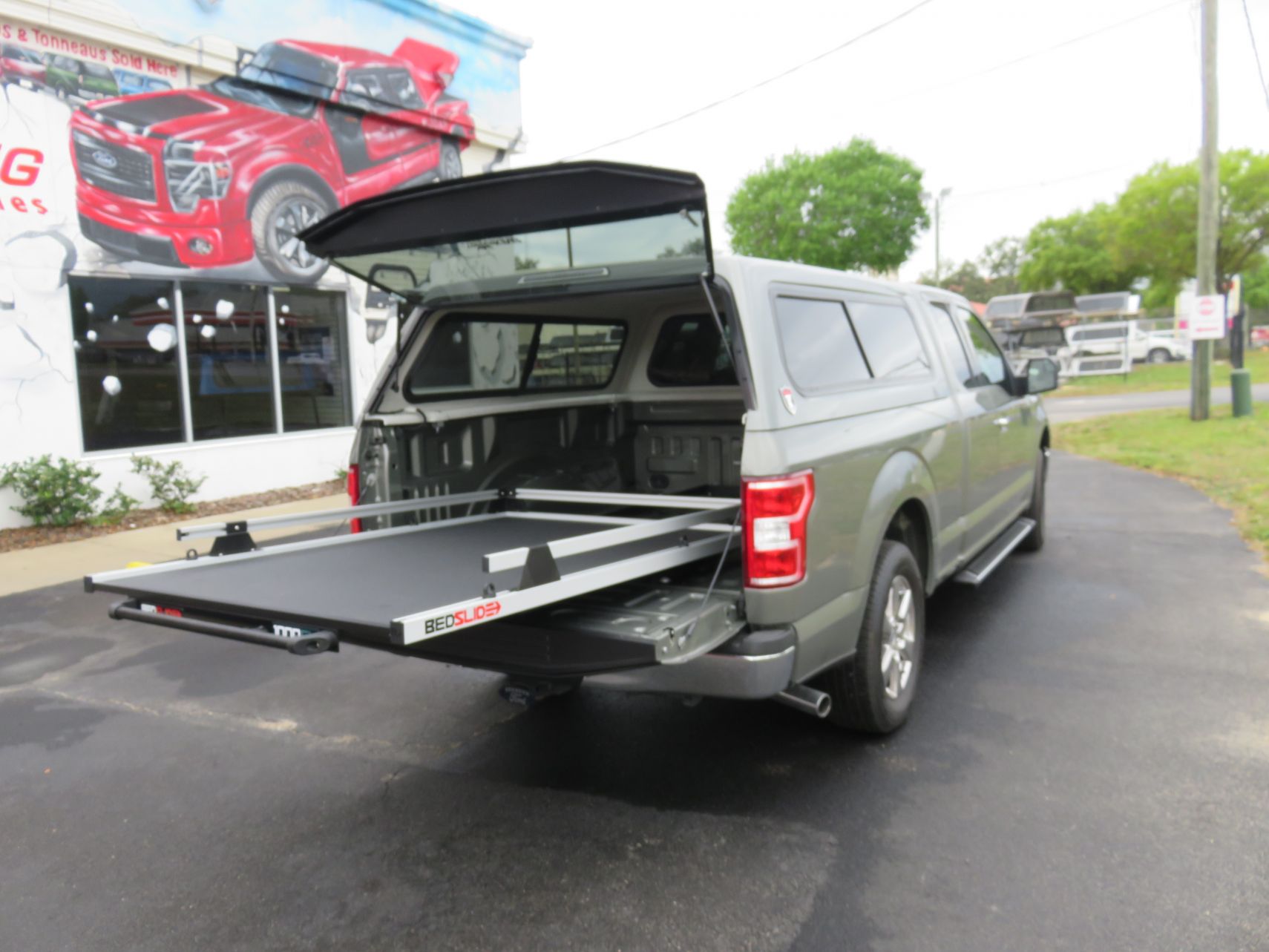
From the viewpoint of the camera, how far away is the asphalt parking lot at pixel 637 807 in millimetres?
2941

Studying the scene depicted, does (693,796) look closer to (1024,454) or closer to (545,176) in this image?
(545,176)

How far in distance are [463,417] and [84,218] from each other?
23.3ft

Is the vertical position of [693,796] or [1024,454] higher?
[1024,454]

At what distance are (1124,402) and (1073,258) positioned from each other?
3342 centimetres

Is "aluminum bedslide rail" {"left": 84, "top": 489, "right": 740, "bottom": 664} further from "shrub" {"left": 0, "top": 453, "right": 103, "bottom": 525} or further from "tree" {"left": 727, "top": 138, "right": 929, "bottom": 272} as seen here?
"tree" {"left": 727, "top": 138, "right": 929, "bottom": 272}

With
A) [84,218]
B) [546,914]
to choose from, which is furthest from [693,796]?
[84,218]

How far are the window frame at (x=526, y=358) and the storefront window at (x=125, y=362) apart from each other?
6522 mm

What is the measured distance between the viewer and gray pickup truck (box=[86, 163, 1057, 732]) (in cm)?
325

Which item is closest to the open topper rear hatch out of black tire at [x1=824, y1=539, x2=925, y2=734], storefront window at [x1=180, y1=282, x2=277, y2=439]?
black tire at [x1=824, y1=539, x2=925, y2=734]

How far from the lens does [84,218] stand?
→ 975 centimetres

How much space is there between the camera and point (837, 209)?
40.6 m

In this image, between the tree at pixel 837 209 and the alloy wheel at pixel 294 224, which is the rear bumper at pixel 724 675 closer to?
the alloy wheel at pixel 294 224

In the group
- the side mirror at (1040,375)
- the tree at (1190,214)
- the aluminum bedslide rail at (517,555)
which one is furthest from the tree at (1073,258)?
→ the aluminum bedslide rail at (517,555)

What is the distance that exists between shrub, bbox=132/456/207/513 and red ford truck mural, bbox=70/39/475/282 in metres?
2.17
